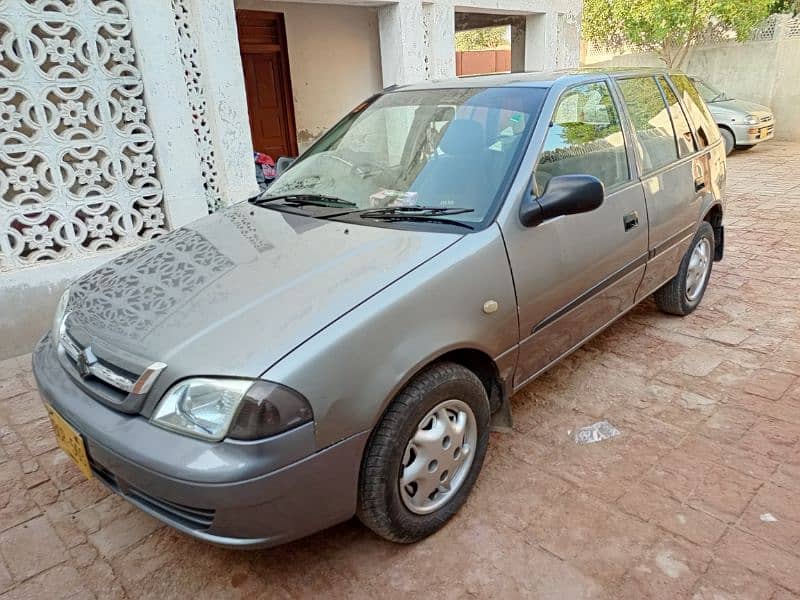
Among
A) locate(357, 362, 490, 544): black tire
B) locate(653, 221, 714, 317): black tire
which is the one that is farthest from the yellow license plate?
locate(653, 221, 714, 317): black tire

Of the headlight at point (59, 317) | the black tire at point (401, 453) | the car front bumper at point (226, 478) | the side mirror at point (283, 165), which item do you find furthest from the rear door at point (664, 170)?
the headlight at point (59, 317)

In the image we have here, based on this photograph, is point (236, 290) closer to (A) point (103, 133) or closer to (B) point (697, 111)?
(A) point (103, 133)

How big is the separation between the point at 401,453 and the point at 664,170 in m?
2.53

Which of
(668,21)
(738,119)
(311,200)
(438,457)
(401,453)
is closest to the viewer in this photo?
(401,453)

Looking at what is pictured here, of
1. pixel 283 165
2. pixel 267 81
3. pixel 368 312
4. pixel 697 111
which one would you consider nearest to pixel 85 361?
pixel 368 312

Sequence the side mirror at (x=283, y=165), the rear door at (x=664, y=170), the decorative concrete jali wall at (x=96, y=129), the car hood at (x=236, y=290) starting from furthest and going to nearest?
the decorative concrete jali wall at (x=96, y=129), the side mirror at (x=283, y=165), the rear door at (x=664, y=170), the car hood at (x=236, y=290)

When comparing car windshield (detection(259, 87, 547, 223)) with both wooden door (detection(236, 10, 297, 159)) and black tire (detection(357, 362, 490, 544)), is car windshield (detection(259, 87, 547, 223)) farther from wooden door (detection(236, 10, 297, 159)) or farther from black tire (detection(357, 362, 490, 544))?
wooden door (detection(236, 10, 297, 159))

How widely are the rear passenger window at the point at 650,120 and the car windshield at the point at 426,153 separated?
92 centimetres

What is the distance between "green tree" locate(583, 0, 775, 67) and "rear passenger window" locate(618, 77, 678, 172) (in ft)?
35.3

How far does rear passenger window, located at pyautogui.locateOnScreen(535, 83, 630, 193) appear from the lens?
105 inches

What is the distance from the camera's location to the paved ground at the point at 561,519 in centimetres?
204

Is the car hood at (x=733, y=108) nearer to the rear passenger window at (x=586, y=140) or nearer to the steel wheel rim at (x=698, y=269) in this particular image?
the steel wheel rim at (x=698, y=269)

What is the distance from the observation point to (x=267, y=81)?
309 inches

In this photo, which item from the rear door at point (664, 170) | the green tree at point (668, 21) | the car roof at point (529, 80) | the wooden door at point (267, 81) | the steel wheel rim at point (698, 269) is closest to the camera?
the car roof at point (529, 80)
